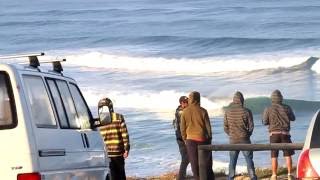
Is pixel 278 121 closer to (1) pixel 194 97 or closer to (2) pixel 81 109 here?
(1) pixel 194 97

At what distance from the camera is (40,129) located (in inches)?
286

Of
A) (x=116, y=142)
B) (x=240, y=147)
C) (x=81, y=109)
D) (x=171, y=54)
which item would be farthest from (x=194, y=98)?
(x=171, y=54)

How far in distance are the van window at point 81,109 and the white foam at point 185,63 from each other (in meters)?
38.1

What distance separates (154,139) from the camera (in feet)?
90.3

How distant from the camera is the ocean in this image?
30609mm

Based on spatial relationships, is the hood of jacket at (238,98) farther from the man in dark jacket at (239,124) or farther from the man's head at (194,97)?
the man's head at (194,97)

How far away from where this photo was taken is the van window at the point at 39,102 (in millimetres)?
7364

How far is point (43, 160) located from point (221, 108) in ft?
98.1

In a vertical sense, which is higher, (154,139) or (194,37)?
(194,37)

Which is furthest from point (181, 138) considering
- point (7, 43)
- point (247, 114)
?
point (7, 43)

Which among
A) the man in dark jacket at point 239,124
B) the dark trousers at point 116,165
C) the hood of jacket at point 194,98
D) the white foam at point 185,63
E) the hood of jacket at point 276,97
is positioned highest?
the white foam at point 185,63

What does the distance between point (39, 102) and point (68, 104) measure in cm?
127

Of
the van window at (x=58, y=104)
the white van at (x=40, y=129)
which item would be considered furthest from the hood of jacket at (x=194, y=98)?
the van window at (x=58, y=104)

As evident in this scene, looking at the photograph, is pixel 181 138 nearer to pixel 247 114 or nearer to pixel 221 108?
pixel 247 114
